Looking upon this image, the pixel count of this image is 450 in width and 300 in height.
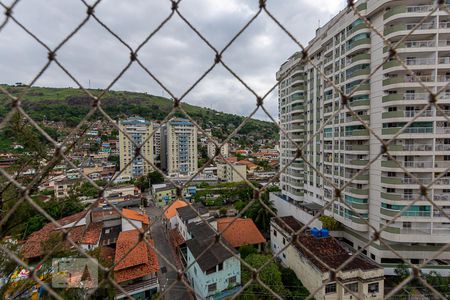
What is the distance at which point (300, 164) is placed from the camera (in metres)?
9.20

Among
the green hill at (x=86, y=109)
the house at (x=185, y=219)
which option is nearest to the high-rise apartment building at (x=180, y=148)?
the green hill at (x=86, y=109)

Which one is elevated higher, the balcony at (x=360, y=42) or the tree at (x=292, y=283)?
the balcony at (x=360, y=42)

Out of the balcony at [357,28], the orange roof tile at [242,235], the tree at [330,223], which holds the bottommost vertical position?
the orange roof tile at [242,235]

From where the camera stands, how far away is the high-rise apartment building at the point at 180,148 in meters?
16.8

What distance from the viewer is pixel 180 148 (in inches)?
675

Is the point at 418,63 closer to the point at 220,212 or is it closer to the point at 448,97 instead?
the point at 448,97

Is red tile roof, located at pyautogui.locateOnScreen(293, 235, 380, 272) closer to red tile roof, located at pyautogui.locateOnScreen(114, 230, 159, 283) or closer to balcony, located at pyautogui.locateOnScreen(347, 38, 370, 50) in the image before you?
red tile roof, located at pyautogui.locateOnScreen(114, 230, 159, 283)

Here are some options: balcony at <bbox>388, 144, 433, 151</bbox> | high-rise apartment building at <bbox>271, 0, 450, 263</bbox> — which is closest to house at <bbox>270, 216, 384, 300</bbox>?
high-rise apartment building at <bbox>271, 0, 450, 263</bbox>

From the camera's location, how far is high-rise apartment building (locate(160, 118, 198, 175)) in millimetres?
16812

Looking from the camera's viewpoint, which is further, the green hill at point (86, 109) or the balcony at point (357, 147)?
the balcony at point (357, 147)

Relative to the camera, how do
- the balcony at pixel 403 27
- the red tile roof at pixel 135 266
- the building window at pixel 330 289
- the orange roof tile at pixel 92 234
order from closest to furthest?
the building window at pixel 330 289 → the red tile roof at pixel 135 266 → the balcony at pixel 403 27 → the orange roof tile at pixel 92 234

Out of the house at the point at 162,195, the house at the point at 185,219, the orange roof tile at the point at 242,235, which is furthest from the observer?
the house at the point at 162,195

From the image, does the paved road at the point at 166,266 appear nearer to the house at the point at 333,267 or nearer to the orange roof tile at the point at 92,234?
the orange roof tile at the point at 92,234

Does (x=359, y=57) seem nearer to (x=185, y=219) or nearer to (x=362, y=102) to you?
(x=362, y=102)
